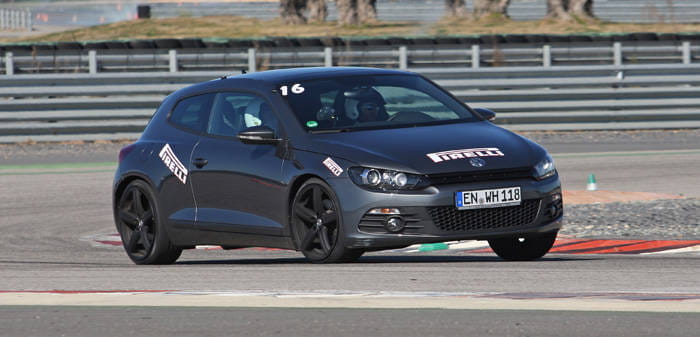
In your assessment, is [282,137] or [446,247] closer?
[282,137]

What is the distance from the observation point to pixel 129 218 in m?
10.3

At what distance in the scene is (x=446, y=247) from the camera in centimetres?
1128

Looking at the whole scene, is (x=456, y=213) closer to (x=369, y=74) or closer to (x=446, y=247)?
(x=369, y=74)

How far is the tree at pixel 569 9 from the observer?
37.0 metres

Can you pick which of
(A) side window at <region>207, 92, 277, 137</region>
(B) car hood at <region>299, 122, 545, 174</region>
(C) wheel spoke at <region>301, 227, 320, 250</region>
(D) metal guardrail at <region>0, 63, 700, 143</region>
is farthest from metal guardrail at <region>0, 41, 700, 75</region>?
(C) wheel spoke at <region>301, 227, 320, 250</region>

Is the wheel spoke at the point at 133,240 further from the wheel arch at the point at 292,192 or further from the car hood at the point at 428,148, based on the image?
the car hood at the point at 428,148

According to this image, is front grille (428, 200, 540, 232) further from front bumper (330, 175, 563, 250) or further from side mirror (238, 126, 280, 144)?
side mirror (238, 126, 280, 144)

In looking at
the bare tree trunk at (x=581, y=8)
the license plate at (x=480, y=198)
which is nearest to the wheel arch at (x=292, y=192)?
the license plate at (x=480, y=198)

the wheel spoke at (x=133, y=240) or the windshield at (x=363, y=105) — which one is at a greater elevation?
the windshield at (x=363, y=105)

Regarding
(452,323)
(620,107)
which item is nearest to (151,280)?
(452,323)

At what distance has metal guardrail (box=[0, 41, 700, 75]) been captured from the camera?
85.0 feet

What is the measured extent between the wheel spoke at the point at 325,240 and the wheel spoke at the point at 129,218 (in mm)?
2080

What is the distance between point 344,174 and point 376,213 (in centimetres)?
31

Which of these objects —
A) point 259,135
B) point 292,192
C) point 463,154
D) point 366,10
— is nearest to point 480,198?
point 463,154
